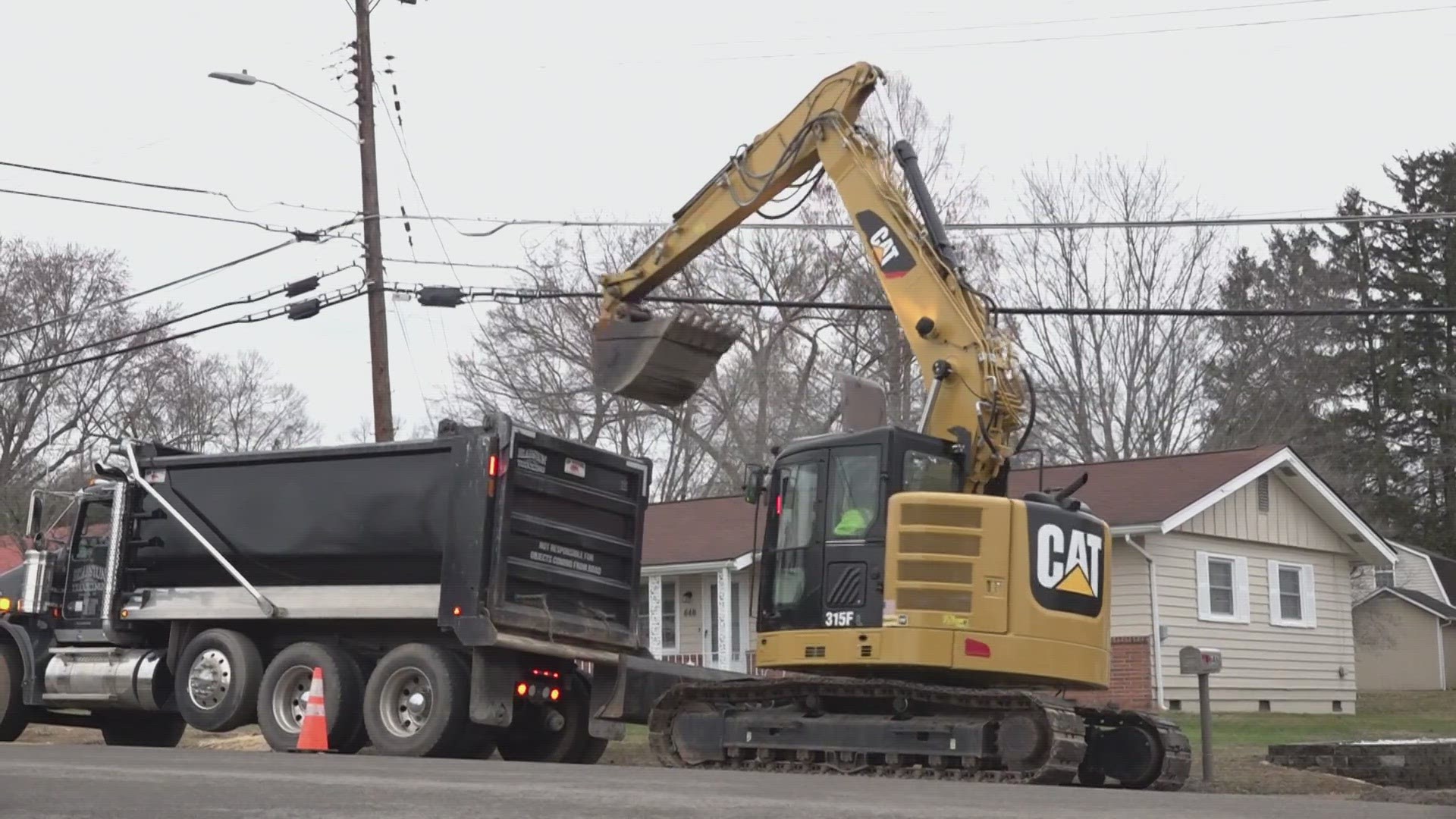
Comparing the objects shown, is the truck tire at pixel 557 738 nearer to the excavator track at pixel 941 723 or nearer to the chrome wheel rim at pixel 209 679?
the excavator track at pixel 941 723

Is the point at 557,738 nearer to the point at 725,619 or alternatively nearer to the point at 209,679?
the point at 209,679

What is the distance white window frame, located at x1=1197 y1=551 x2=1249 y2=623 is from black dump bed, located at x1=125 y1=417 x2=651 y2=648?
44.7 feet

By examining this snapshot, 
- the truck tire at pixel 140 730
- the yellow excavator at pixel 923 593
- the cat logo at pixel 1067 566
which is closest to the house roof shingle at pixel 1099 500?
the truck tire at pixel 140 730

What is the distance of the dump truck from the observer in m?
13.7

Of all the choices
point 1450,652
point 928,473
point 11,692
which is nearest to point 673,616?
point 11,692

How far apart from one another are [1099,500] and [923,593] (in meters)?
14.8

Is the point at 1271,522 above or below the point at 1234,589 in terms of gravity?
above

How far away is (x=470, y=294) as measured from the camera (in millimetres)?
23484

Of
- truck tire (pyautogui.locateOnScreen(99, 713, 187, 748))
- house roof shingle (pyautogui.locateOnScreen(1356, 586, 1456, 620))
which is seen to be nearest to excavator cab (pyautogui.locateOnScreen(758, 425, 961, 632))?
truck tire (pyautogui.locateOnScreen(99, 713, 187, 748))

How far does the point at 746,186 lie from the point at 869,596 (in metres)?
4.22

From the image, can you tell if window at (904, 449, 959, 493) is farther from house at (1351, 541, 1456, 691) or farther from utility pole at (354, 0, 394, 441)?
house at (1351, 541, 1456, 691)

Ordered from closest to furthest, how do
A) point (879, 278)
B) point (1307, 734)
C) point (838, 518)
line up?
point (838, 518), point (879, 278), point (1307, 734)

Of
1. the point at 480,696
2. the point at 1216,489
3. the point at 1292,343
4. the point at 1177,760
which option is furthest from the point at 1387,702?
the point at 480,696

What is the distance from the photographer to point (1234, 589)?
88.5ft
